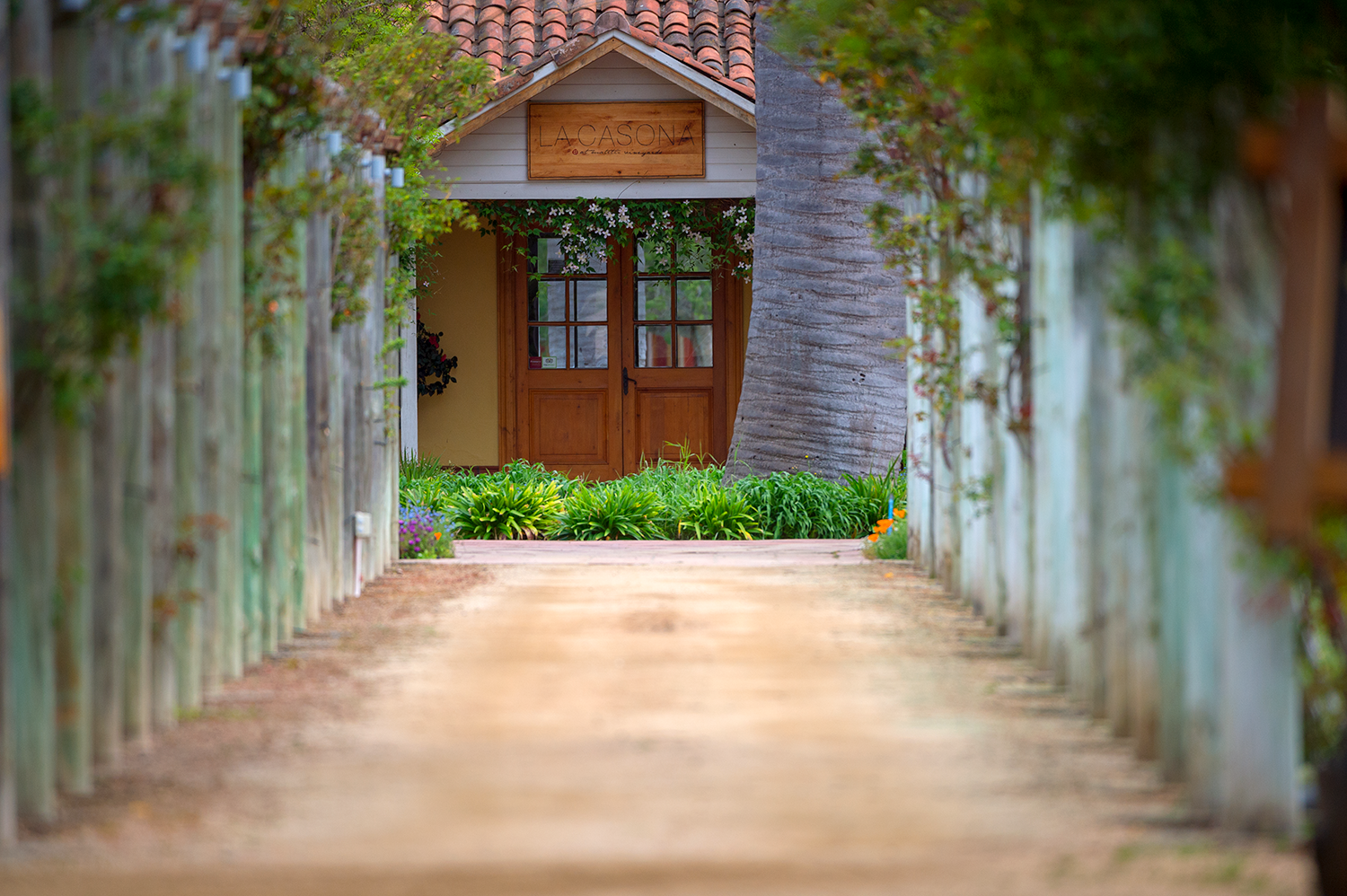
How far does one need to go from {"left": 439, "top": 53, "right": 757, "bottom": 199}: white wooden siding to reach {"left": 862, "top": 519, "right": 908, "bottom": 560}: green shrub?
15.8ft

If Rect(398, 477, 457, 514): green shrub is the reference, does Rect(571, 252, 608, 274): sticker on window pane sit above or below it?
above

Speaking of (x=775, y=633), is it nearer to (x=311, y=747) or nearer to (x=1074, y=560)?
(x=1074, y=560)

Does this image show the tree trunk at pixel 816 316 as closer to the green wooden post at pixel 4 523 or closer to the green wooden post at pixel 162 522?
the green wooden post at pixel 162 522

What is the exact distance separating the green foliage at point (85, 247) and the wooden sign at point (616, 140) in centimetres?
866

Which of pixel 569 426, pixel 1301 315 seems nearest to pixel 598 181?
pixel 569 426

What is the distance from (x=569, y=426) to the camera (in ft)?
44.9

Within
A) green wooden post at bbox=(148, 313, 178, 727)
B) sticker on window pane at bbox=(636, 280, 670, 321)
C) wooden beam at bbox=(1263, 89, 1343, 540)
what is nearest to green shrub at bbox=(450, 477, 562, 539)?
sticker on window pane at bbox=(636, 280, 670, 321)

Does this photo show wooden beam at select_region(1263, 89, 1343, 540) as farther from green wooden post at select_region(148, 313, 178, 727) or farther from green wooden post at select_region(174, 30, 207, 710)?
green wooden post at select_region(174, 30, 207, 710)

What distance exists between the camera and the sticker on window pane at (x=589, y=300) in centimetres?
1363

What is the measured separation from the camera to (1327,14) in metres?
3.07

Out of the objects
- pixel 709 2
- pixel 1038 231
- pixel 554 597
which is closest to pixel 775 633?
pixel 554 597

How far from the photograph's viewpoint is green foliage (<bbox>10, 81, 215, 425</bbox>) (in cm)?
311

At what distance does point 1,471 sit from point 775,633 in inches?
122

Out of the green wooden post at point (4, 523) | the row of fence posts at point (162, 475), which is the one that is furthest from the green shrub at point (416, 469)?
the green wooden post at point (4, 523)
